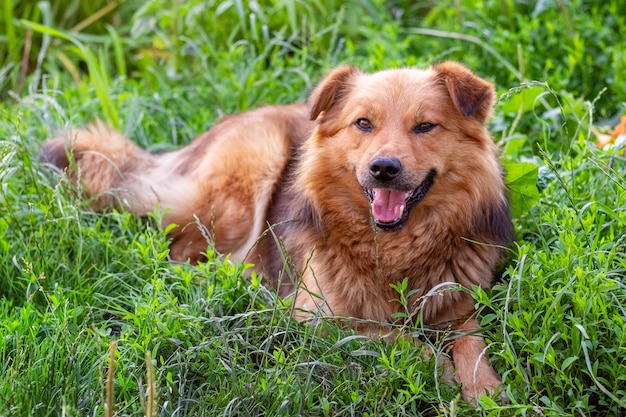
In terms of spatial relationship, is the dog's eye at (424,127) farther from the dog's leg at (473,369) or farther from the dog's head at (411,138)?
the dog's leg at (473,369)

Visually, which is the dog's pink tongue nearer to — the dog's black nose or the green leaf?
the dog's black nose

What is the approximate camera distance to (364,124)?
11.0 feet

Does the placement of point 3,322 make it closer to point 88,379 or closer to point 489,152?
point 88,379

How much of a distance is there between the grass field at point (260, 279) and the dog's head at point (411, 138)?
23 centimetres

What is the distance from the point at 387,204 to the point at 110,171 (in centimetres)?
171

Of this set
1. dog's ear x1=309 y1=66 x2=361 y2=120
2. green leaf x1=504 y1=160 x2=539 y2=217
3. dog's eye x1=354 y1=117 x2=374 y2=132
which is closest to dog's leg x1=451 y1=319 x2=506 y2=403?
green leaf x1=504 y1=160 x2=539 y2=217

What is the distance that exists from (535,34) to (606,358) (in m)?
3.23

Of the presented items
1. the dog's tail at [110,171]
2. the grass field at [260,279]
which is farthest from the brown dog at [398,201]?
the dog's tail at [110,171]

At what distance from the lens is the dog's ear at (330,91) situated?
3.51 metres

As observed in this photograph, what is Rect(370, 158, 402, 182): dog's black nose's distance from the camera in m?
3.07

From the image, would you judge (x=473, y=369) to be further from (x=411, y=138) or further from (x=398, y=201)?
(x=411, y=138)

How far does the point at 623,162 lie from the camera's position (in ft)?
12.5

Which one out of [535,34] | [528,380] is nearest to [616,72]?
[535,34]

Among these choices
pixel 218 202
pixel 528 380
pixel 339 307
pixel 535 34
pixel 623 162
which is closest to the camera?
pixel 528 380
